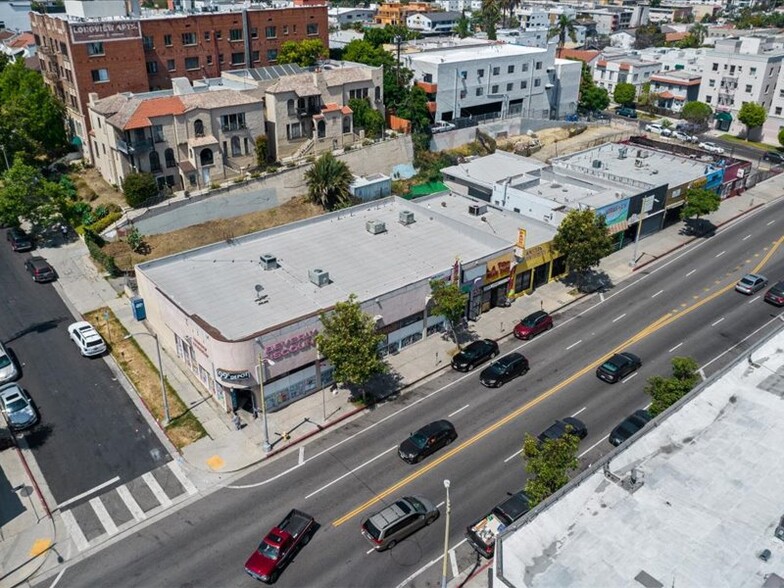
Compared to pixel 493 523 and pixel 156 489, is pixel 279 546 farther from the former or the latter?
pixel 493 523

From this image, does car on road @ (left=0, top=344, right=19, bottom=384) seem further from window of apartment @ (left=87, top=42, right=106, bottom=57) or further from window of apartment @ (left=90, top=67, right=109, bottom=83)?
window of apartment @ (left=87, top=42, right=106, bottom=57)

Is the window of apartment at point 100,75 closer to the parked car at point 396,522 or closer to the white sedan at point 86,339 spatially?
the white sedan at point 86,339

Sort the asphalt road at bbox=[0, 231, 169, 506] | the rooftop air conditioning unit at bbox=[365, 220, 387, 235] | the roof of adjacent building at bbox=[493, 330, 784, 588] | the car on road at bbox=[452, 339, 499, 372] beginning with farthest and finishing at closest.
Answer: the rooftop air conditioning unit at bbox=[365, 220, 387, 235]
the car on road at bbox=[452, 339, 499, 372]
the asphalt road at bbox=[0, 231, 169, 506]
the roof of adjacent building at bbox=[493, 330, 784, 588]

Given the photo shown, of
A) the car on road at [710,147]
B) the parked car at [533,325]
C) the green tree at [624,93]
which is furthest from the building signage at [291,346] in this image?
the green tree at [624,93]

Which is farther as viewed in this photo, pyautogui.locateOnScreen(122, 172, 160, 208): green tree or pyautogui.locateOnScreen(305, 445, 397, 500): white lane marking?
pyautogui.locateOnScreen(122, 172, 160, 208): green tree

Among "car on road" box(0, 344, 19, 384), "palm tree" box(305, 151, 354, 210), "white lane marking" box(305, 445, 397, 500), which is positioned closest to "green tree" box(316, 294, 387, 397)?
"white lane marking" box(305, 445, 397, 500)

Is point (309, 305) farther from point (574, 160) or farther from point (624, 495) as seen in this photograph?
point (574, 160)
